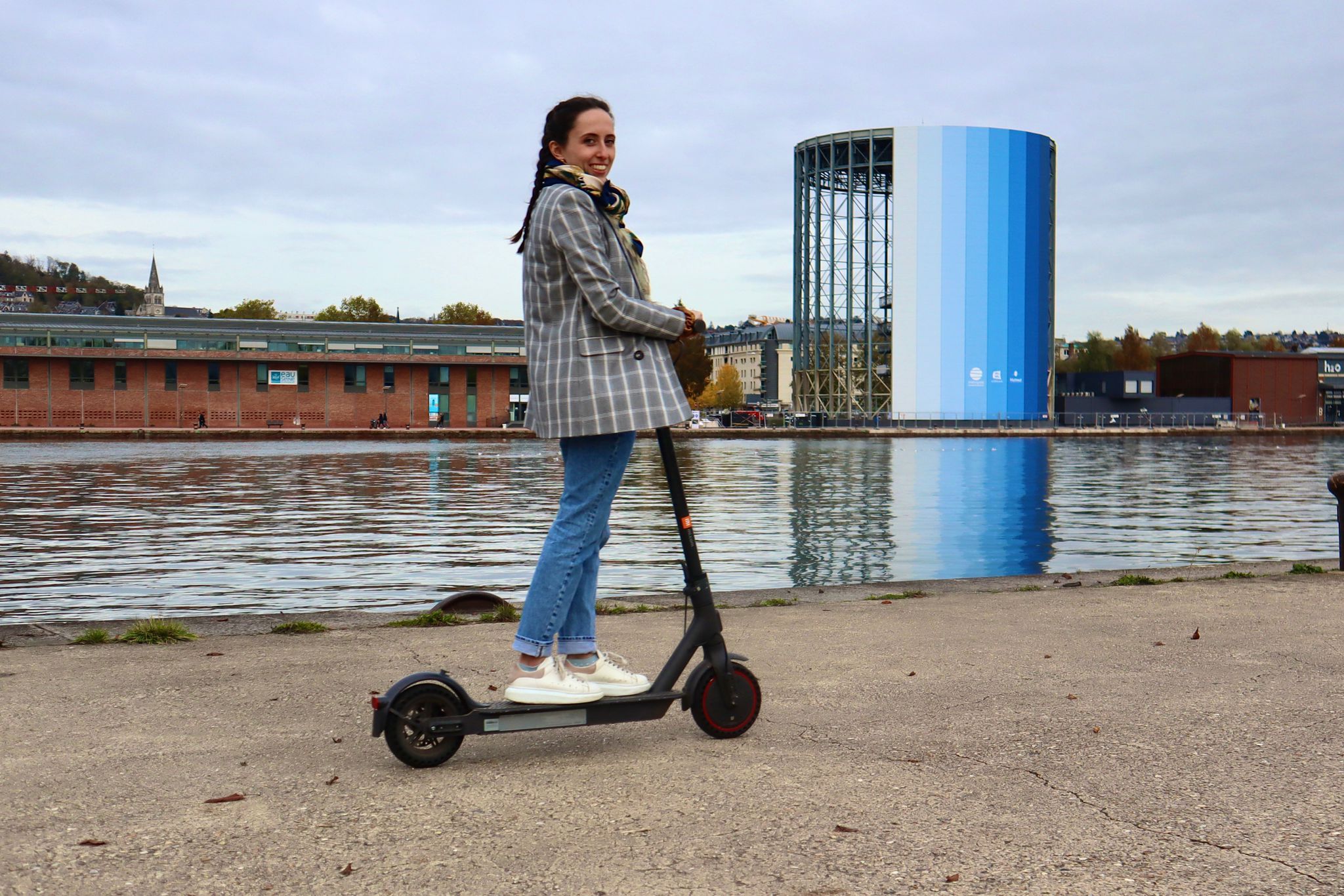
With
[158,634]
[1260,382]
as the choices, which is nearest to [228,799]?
[158,634]

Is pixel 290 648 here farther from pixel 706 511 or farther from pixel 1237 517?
pixel 1237 517

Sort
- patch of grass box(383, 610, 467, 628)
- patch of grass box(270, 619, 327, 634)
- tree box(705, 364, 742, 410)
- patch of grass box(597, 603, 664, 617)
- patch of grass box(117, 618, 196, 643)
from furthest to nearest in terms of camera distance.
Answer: tree box(705, 364, 742, 410)
patch of grass box(597, 603, 664, 617)
patch of grass box(383, 610, 467, 628)
patch of grass box(270, 619, 327, 634)
patch of grass box(117, 618, 196, 643)

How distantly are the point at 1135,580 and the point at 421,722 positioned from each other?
512 centimetres

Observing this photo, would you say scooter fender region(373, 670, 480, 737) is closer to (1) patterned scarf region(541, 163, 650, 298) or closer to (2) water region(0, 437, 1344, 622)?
(1) patterned scarf region(541, 163, 650, 298)

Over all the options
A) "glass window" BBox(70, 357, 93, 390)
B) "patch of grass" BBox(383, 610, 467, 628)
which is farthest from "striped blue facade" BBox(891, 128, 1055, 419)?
"patch of grass" BBox(383, 610, 467, 628)

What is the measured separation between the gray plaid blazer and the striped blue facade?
7590 centimetres

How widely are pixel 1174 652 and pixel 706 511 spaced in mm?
12134

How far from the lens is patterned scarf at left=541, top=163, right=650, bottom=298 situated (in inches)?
135

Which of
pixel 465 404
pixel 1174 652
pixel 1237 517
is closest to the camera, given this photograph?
pixel 1174 652

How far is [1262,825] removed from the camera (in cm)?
276

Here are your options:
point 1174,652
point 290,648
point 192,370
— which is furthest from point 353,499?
point 192,370

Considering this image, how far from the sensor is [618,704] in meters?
3.44

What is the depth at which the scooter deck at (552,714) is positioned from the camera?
10.6 ft

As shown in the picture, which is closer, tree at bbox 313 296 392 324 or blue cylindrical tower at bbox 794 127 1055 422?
blue cylindrical tower at bbox 794 127 1055 422
